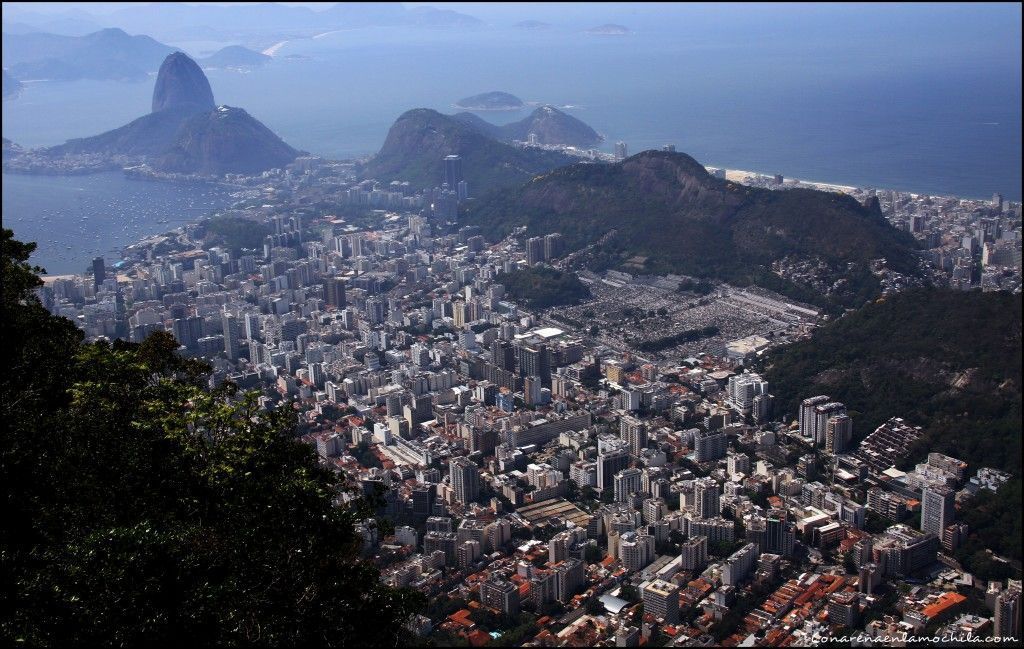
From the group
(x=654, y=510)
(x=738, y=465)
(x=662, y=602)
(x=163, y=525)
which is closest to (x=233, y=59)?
(x=738, y=465)

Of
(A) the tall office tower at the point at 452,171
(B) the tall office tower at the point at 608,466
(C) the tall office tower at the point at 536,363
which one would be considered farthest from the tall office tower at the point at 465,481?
(A) the tall office tower at the point at 452,171

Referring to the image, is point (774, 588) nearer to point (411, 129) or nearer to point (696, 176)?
point (696, 176)

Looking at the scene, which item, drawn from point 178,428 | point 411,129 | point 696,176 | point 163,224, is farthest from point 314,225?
point 178,428

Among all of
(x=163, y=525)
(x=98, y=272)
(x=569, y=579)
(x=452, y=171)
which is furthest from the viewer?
(x=452, y=171)

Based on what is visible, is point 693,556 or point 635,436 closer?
point 693,556

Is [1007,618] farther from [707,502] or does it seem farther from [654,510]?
[654,510]
